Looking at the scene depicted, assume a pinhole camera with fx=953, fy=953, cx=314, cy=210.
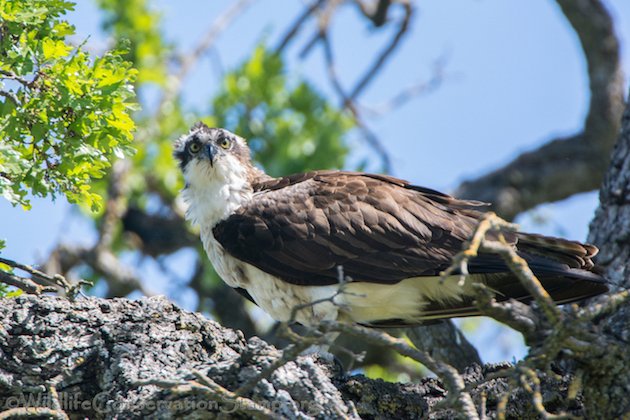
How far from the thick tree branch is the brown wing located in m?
2.36

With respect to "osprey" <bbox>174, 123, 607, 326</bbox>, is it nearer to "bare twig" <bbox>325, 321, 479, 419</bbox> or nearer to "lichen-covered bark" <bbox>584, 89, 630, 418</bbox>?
"lichen-covered bark" <bbox>584, 89, 630, 418</bbox>

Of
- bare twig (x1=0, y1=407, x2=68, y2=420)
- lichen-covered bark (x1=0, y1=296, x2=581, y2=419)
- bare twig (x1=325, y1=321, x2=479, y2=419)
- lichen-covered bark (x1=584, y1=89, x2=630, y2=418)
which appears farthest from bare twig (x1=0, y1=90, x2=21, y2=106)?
lichen-covered bark (x1=584, y1=89, x2=630, y2=418)

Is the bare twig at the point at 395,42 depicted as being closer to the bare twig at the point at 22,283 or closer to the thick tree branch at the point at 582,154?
the thick tree branch at the point at 582,154

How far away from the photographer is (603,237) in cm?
592

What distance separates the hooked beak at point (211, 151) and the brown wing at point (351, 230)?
0.52 metres

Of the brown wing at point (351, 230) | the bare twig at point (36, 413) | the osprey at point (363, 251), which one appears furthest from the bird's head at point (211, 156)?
the bare twig at point (36, 413)

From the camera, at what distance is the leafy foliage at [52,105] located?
4594 mm

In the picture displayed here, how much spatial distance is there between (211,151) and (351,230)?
4.33 feet

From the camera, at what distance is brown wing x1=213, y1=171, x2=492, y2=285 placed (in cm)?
563

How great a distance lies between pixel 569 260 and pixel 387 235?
107 cm

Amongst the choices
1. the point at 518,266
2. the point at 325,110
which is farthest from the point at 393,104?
the point at 518,266

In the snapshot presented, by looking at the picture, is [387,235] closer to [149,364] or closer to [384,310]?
[384,310]

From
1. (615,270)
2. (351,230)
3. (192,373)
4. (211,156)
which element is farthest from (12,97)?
(615,270)

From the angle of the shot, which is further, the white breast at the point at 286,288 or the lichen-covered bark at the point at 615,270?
the white breast at the point at 286,288
